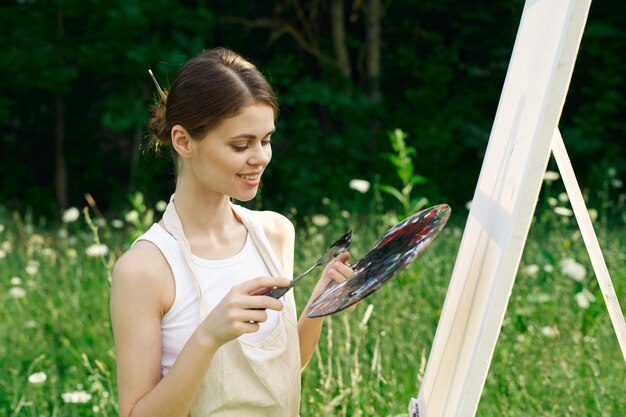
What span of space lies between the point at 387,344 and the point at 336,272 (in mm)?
1610

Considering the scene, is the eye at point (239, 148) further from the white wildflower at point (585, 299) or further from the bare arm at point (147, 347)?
the white wildflower at point (585, 299)

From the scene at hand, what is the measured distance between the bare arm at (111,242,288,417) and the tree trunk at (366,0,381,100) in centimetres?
679

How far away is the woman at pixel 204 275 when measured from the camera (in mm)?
1723

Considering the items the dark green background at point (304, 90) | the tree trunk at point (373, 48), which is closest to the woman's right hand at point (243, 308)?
the dark green background at point (304, 90)

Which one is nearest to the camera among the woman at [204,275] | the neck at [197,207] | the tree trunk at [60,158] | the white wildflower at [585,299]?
the woman at [204,275]

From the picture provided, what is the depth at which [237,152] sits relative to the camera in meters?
1.76

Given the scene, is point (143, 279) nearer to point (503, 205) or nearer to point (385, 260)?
point (385, 260)

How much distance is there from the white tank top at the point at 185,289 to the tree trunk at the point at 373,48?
21.8ft

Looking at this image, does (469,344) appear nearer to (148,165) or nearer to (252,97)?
(252,97)

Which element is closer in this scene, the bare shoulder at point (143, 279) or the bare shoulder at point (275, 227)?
the bare shoulder at point (143, 279)

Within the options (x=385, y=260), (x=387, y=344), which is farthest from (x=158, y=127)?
(x=387, y=344)

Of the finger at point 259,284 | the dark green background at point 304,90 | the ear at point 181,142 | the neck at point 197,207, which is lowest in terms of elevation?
the dark green background at point 304,90

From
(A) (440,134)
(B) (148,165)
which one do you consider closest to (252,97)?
(A) (440,134)

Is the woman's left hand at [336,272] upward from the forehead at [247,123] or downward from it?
downward
